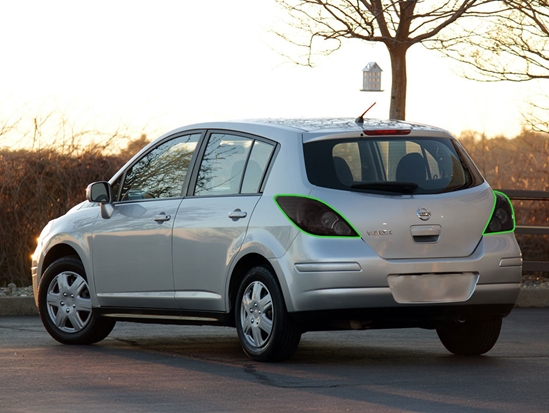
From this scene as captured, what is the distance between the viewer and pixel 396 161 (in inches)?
337

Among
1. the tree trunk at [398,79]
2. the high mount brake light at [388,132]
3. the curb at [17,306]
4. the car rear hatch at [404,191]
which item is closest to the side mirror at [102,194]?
the car rear hatch at [404,191]

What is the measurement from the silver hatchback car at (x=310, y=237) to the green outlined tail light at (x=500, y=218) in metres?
0.01

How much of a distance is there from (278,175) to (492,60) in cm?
1112

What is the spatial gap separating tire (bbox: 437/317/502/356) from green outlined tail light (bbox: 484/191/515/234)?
2.41 ft

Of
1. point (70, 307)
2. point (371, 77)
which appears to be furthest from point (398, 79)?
point (70, 307)

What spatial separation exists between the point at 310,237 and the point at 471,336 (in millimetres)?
1824

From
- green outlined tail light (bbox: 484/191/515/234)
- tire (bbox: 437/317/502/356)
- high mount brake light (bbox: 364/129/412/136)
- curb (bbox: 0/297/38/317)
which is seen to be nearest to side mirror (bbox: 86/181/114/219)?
high mount brake light (bbox: 364/129/412/136)

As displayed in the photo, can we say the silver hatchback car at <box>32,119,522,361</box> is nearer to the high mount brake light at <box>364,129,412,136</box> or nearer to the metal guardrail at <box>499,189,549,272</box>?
the high mount brake light at <box>364,129,412,136</box>

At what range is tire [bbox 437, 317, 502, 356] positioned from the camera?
29.8ft

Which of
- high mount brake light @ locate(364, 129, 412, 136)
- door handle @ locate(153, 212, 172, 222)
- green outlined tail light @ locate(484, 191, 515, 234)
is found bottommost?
door handle @ locate(153, 212, 172, 222)

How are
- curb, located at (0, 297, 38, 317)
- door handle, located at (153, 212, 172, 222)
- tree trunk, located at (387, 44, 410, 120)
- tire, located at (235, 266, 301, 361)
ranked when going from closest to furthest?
tire, located at (235, 266, 301, 361), door handle, located at (153, 212, 172, 222), curb, located at (0, 297, 38, 317), tree trunk, located at (387, 44, 410, 120)

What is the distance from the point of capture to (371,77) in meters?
17.1

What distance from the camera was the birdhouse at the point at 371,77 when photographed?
17.1 m

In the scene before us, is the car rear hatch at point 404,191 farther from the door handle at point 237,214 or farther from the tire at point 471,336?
the tire at point 471,336
